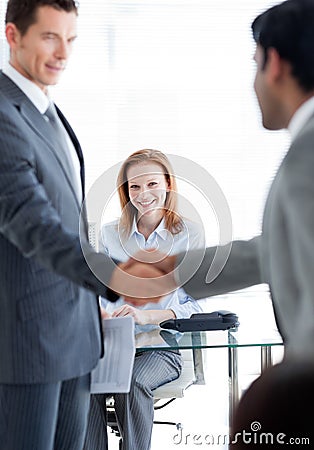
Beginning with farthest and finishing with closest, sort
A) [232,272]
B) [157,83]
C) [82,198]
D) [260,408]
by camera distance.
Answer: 1. [157,83]
2. [232,272]
3. [82,198]
4. [260,408]

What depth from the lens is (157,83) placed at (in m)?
3.77

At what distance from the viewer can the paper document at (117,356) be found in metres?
1.96

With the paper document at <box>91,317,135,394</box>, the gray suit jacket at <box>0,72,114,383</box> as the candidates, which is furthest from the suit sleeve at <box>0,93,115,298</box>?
the paper document at <box>91,317,135,394</box>

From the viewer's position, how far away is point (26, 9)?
188 centimetres

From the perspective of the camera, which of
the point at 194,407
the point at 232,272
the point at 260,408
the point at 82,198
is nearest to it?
the point at 260,408

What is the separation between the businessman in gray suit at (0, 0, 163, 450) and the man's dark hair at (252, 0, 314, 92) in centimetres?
53

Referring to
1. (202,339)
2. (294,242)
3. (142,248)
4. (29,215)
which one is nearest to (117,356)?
(202,339)

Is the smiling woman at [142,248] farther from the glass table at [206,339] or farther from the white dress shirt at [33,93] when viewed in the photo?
the white dress shirt at [33,93]

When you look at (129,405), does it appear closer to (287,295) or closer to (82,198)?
(82,198)

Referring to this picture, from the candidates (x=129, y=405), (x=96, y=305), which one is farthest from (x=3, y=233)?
(x=129, y=405)

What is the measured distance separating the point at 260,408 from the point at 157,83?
255 centimetres

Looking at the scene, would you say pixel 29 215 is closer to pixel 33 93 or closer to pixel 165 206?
pixel 33 93

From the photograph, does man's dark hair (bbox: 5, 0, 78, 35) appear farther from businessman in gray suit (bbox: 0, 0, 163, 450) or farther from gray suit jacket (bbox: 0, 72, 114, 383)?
gray suit jacket (bbox: 0, 72, 114, 383)

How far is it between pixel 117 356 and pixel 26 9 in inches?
32.2
